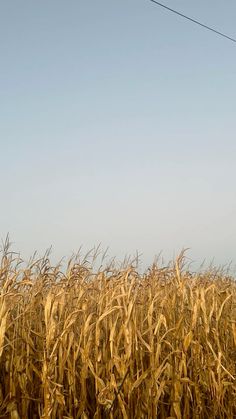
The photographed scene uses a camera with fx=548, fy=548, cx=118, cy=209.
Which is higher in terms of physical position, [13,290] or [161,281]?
[161,281]

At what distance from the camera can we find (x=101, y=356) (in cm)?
342

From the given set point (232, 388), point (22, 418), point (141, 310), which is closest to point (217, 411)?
→ point (232, 388)

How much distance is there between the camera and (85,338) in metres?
3.30

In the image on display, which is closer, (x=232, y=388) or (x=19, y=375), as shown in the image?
(x=19, y=375)

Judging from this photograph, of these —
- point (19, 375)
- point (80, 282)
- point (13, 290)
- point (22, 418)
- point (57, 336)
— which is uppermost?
point (80, 282)

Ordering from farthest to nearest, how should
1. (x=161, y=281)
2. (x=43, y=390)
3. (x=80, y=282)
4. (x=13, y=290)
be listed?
(x=161, y=281) < (x=80, y=282) < (x=13, y=290) < (x=43, y=390)

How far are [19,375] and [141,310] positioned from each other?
1140 millimetres

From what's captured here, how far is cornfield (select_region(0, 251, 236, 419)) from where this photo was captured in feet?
10.3

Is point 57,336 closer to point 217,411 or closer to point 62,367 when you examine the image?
point 62,367

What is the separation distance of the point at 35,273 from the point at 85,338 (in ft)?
2.54

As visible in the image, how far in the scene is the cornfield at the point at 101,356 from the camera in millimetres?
3141

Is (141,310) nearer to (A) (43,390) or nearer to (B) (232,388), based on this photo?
(B) (232,388)

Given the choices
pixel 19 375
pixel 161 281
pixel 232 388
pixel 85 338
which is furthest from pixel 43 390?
pixel 161 281

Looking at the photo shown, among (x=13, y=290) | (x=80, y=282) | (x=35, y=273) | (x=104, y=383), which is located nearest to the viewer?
(x=104, y=383)
